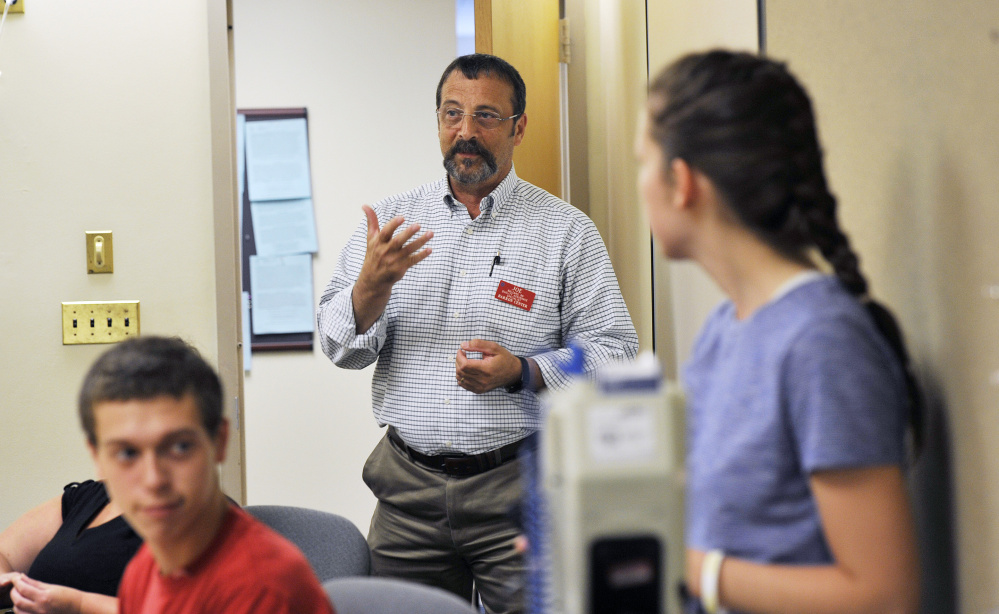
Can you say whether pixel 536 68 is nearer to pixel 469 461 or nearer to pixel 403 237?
pixel 403 237

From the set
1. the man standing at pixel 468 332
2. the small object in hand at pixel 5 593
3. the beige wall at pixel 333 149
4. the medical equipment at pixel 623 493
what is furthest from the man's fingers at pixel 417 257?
the beige wall at pixel 333 149

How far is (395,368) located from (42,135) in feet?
4.85

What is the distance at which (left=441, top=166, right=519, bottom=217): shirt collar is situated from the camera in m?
2.13

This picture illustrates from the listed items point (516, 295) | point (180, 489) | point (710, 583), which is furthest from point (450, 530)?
point (710, 583)

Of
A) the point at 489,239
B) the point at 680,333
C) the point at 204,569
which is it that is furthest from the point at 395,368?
the point at 204,569

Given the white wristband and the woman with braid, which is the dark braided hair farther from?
the white wristband

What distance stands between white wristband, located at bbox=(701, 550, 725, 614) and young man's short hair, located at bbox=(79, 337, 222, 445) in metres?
0.59

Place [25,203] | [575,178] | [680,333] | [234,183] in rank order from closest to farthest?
[680,333] < [25,203] < [234,183] < [575,178]

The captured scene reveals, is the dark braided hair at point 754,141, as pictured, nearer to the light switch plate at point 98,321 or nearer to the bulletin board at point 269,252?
the light switch plate at point 98,321

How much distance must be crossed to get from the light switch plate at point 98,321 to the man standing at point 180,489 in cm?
178

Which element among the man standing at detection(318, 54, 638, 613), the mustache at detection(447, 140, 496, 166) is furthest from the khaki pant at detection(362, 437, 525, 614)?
the mustache at detection(447, 140, 496, 166)

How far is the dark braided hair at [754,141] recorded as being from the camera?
86 centimetres

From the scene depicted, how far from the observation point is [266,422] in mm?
4246

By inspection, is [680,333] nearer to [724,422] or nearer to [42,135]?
[724,422]
